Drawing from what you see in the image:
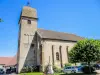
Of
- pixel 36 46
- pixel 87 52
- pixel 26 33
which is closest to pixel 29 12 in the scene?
pixel 26 33

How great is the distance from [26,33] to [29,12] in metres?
7.37

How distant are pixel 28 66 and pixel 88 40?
20.0m

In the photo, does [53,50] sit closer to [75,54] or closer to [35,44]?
[35,44]

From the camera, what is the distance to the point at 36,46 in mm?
43000

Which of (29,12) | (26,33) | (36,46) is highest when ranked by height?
(29,12)

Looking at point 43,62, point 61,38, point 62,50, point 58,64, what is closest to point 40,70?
point 43,62

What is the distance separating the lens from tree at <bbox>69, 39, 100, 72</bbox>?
26172mm

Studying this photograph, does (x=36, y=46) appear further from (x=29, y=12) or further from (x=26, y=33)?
(x=29, y=12)

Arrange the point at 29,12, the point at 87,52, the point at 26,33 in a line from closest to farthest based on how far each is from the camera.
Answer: the point at 87,52 < the point at 26,33 < the point at 29,12

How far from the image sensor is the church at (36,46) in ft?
132

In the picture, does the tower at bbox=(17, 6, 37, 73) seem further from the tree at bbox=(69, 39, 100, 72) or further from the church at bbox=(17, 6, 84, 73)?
the tree at bbox=(69, 39, 100, 72)

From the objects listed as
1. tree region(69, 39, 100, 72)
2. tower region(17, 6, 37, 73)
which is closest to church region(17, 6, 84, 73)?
tower region(17, 6, 37, 73)

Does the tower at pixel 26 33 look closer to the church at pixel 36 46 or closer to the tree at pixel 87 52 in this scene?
the church at pixel 36 46

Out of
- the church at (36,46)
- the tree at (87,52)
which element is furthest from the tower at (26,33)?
the tree at (87,52)
